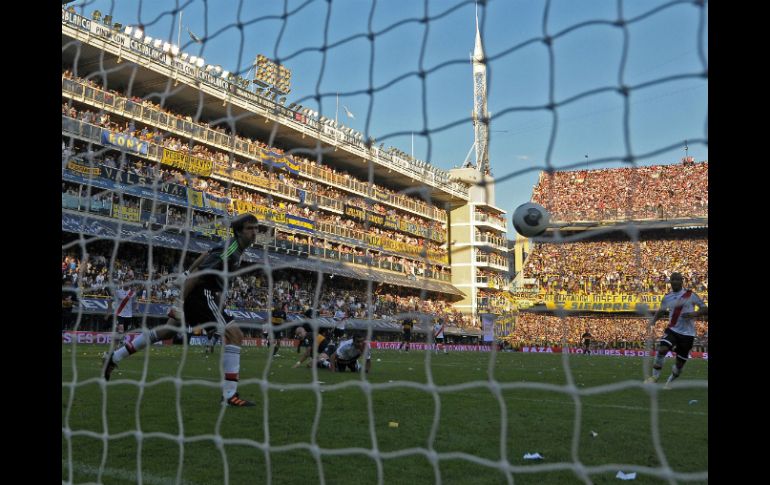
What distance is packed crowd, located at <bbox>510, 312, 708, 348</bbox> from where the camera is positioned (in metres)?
29.6

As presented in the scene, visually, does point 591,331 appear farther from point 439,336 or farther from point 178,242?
point 178,242

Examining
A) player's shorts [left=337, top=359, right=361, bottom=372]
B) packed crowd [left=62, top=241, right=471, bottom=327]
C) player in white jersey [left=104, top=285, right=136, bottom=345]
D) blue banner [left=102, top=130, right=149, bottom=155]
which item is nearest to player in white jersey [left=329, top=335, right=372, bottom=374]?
player's shorts [left=337, top=359, right=361, bottom=372]

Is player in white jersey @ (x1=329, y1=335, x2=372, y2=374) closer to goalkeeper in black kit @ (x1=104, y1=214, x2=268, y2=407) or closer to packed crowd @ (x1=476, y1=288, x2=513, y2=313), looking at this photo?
goalkeeper in black kit @ (x1=104, y1=214, x2=268, y2=407)

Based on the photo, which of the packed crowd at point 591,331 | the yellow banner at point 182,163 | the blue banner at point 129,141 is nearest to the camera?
the blue banner at point 129,141

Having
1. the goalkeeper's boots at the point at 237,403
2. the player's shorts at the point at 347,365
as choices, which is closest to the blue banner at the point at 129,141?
the player's shorts at the point at 347,365

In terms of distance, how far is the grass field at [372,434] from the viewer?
140 inches

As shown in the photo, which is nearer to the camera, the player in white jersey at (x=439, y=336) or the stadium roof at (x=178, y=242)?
the stadium roof at (x=178, y=242)

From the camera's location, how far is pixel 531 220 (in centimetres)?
322

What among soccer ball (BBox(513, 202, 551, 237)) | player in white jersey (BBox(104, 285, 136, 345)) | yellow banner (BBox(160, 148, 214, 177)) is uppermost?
yellow banner (BBox(160, 148, 214, 177))

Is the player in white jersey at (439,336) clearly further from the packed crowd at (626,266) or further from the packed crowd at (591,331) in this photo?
the packed crowd at (626,266)

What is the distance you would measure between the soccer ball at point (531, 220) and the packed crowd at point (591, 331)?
87.4 feet

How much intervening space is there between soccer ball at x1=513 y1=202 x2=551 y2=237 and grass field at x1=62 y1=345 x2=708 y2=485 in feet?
2.51
